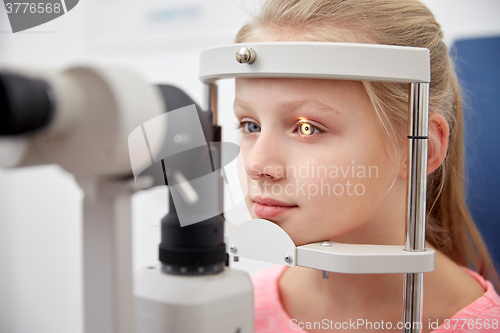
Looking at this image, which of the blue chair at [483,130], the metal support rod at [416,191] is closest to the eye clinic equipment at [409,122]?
the metal support rod at [416,191]

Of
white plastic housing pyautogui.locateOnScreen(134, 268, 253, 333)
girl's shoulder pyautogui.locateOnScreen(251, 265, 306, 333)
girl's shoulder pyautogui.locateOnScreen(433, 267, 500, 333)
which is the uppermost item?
white plastic housing pyautogui.locateOnScreen(134, 268, 253, 333)

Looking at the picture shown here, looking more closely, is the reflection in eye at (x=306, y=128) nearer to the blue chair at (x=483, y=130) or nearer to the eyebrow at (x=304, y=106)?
the eyebrow at (x=304, y=106)

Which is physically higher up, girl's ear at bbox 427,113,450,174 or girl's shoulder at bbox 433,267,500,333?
girl's ear at bbox 427,113,450,174

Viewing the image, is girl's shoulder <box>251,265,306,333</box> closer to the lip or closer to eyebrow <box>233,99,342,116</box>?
the lip

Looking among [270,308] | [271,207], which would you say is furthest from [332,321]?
[271,207]

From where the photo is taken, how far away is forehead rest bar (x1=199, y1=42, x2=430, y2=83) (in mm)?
459

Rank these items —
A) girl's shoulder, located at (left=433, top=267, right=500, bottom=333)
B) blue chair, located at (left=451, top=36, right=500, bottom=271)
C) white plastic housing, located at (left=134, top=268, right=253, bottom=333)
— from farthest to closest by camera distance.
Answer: blue chair, located at (left=451, top=36, right=500, bottom=271), girl's shoulder, located at (left=433, top=267, right=500, bottom=333), white plastic housing, located at (left=134, top=268, right=253, bottom=333)

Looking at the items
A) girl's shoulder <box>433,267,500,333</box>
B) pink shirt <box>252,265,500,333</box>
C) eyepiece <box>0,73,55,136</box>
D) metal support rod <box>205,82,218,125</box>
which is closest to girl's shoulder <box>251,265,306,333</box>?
pink shirt <box>252,265,500,333</box>

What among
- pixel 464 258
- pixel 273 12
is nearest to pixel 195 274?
pixel 273 12

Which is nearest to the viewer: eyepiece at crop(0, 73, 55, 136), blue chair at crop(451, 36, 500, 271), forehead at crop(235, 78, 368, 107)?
eyepiece at crop(0, 73, 55, 136)

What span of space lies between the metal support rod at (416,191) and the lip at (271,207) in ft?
0.40

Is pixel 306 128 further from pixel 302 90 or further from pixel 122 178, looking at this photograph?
pixel 122 178

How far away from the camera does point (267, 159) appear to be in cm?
49

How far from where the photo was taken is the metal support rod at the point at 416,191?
1.48ft
